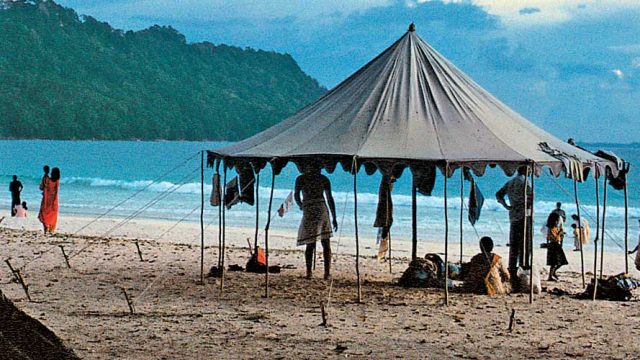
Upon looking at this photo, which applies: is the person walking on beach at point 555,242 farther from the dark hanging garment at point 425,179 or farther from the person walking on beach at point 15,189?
the person walking on beach at point 15,189

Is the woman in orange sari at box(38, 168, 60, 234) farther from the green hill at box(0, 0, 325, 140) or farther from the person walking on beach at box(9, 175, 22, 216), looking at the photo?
the green hill at box(0, 0, 325, 140)

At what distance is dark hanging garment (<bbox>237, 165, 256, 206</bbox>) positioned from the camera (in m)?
11.2

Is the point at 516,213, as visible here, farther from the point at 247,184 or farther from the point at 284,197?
the point at 284,197

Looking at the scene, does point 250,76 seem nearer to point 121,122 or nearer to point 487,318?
point 121,122

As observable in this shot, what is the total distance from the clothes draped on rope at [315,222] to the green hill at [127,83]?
121798 mm

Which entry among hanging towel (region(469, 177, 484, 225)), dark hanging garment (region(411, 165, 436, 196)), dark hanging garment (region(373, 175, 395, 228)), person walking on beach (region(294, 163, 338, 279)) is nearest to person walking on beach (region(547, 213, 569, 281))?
hanging towel (region(469, 177, 484, 225))

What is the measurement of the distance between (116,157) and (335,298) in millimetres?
78196

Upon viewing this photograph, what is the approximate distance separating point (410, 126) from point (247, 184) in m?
2.35

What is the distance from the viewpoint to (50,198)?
1652 centimetres

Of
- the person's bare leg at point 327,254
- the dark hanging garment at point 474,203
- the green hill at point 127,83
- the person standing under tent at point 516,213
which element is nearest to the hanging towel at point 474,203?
the dark hanging garment at point 474,203

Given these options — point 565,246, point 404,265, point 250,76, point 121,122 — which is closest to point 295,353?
point 404,265

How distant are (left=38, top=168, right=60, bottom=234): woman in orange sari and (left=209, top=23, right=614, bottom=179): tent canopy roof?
6.25 metres

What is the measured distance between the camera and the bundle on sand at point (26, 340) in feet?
A: 22.5

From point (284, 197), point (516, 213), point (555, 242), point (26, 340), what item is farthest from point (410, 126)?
point (284, 197)
